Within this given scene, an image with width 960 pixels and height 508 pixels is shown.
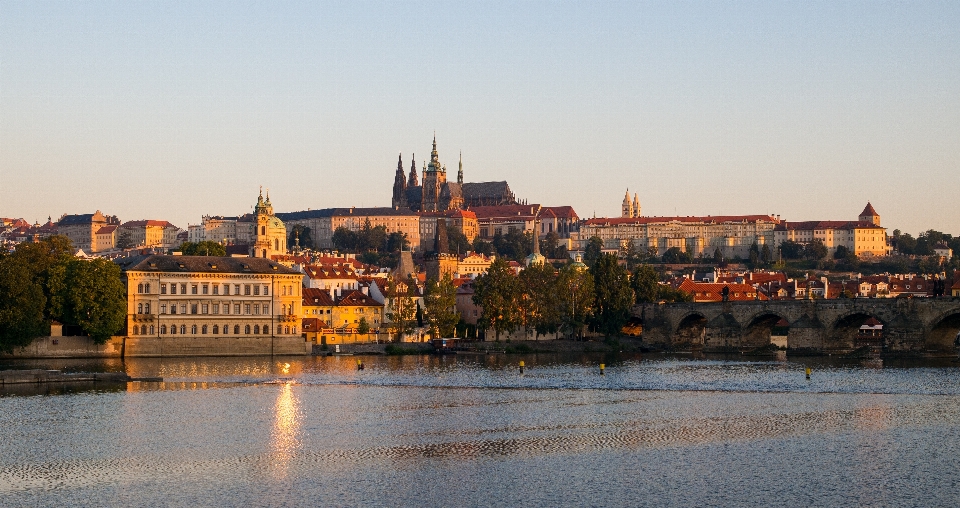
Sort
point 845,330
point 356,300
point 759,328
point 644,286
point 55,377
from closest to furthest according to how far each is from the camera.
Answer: point 55,377 → point 845,330 → point 759,328 → point 356,300 → point 644,286

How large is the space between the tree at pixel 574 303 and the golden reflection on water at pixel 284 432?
45.5 m

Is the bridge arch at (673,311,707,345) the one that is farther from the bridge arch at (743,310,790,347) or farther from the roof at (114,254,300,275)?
the roof at (114,254,300,275)

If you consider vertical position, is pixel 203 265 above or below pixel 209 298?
above

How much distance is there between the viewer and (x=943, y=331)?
88.6 m

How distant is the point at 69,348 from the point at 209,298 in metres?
9.48

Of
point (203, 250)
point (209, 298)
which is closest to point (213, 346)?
point (209, 298)

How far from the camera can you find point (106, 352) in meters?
83.4

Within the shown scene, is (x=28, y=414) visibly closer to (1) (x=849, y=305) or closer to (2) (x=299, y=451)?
(2) (x=299, y=451)

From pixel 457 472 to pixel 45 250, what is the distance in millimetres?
59027

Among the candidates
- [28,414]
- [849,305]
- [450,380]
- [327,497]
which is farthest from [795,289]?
[327,497]

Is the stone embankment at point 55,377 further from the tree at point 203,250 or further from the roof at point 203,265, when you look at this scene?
the tree at point 203,250

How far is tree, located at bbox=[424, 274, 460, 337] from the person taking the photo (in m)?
98.5

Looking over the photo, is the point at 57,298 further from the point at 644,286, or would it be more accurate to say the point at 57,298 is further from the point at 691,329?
the point at 644,286

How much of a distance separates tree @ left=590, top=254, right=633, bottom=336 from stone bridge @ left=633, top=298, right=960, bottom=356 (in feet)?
8.46
